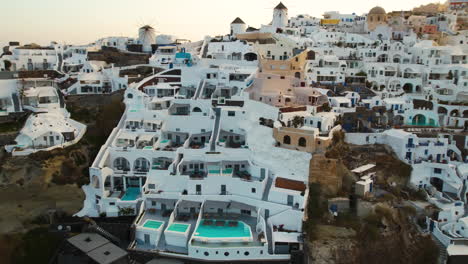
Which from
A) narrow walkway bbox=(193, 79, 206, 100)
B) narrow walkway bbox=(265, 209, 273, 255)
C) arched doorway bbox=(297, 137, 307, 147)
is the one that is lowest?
narrow walkway bbox=(265, 209, 273, 255)

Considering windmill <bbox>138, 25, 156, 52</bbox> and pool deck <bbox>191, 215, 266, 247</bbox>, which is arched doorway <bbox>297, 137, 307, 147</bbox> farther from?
windmill <bbox>138, 25, 156, 52</bbox>

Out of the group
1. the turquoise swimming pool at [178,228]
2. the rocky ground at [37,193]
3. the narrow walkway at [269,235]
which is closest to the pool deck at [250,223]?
the narrow walkway at [269,235]

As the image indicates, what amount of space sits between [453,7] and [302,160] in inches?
2384

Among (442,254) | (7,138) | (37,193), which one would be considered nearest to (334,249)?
(442,254)

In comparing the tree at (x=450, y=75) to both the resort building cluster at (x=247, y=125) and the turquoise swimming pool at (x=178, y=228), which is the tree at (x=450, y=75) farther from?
the turquoise swimming pool at (x=178, y=228)

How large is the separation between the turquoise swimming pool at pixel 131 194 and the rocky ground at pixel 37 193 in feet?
12.0

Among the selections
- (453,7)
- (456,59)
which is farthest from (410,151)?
(453,7)

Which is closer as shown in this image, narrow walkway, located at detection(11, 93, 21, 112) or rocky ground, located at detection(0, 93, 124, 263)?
rocky ground, located at detection(0, 93, 124, 263)

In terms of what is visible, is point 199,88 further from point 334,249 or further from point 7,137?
point 334,249

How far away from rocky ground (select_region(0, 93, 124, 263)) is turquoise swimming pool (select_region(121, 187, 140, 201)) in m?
3.67

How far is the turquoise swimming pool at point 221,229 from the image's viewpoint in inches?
938

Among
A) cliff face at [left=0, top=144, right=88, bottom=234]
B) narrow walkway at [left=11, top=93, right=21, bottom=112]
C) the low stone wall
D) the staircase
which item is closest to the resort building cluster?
narrow walkway at [left=11, top=93, right=21, bottom=112]

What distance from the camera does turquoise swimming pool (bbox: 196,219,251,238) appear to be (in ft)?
78.2

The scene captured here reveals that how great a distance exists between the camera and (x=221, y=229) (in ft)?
80.5
